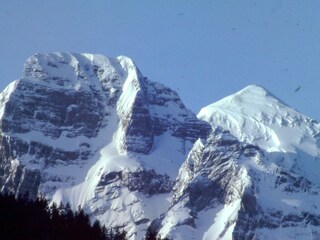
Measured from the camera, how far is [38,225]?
94.1 meters

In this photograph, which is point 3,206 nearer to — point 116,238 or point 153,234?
point 116,238

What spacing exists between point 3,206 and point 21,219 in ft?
25.8

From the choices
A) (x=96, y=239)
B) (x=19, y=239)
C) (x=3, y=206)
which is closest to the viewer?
(x=19, y=239)

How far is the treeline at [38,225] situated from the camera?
8869 centimetres

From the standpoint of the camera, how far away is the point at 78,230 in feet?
313

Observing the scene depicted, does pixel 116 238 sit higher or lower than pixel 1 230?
lower

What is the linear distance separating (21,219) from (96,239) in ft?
30.7

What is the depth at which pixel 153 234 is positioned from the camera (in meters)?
90.5

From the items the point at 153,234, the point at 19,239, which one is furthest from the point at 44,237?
the point at 153,234

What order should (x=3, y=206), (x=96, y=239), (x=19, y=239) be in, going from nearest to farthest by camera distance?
1. (x=19, y=239)
2. (x=96, y=239)
3. (x=3, y=206)

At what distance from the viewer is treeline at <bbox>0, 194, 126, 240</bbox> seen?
88.7 m

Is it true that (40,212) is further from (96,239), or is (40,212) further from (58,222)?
(96,239)

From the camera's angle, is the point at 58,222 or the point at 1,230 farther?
the point at 58,222

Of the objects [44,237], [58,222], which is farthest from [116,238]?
[44,237]
